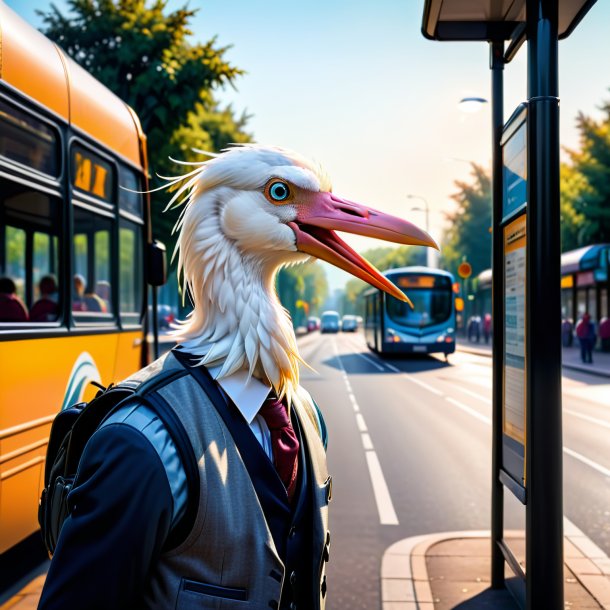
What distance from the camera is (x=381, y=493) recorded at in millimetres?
6727

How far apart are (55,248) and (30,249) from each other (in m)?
0.75

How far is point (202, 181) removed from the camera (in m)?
1.59

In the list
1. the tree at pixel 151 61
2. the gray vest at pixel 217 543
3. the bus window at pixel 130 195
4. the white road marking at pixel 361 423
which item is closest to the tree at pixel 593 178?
the tree at pixel 151 61

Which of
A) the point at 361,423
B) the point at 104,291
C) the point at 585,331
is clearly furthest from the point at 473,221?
the point at 104,291

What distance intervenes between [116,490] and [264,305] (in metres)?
0.52

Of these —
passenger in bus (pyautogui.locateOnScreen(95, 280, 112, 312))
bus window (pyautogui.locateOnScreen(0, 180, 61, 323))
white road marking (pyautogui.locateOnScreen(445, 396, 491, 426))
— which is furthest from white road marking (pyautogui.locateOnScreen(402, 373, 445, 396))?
bus window (pyautogui.locateOnScreen(0, 180, 61, 323))

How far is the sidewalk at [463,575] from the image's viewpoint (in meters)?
3.91

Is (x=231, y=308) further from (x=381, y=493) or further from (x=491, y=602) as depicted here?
(x=381, y=493)

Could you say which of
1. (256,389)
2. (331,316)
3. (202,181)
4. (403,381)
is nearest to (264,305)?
(256,389)

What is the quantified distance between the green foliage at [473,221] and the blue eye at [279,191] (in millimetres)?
54298

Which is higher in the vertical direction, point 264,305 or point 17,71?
point 17,71

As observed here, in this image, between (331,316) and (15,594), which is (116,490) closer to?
(15,594)

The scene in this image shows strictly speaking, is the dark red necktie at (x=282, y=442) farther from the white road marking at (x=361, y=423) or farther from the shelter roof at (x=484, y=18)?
the white road marking at (x=361, y=423)

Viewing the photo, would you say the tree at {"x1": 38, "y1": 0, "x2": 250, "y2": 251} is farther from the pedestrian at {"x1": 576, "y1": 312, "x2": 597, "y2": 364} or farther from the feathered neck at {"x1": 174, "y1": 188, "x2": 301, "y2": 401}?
the feathered neck at {"x1": 174, "y1": 188, "x2": 301, "y2": 401}
